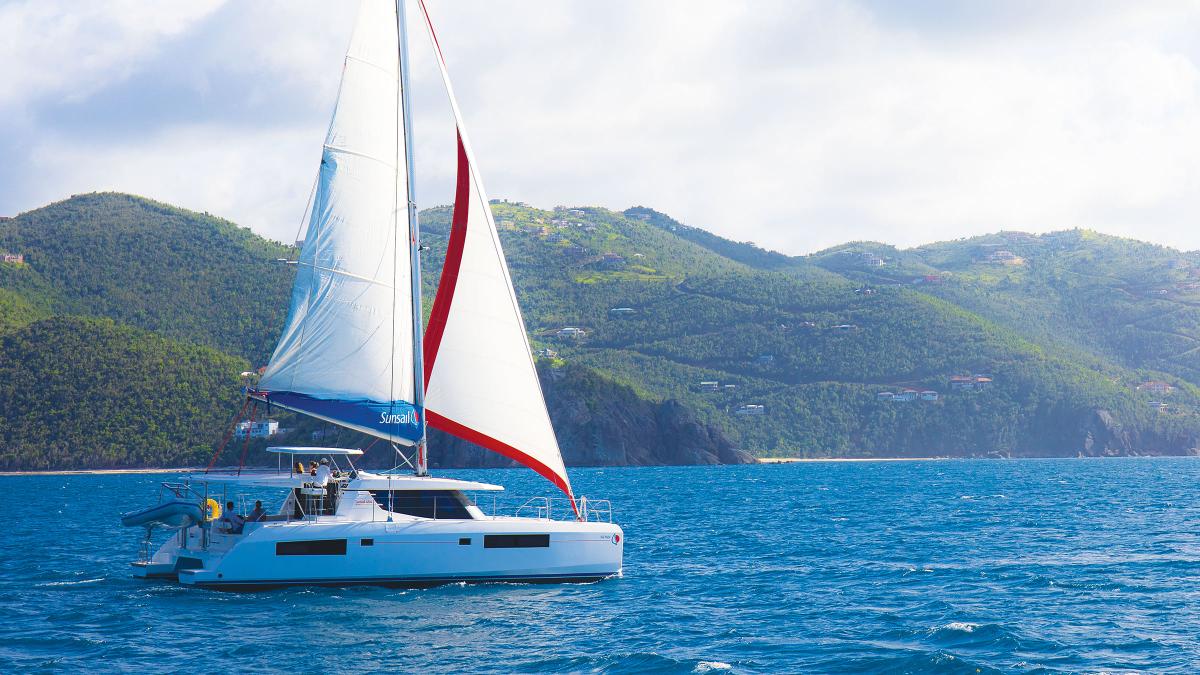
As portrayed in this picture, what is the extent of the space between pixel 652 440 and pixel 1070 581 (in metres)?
119

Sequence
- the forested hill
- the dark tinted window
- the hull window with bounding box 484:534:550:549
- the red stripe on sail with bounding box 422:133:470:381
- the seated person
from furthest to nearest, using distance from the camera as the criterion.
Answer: the forested hill
the red stripe on sail with bounding box 422:133:470:381
the seated person
the dark tinted window
the hull window with bounding box 484:534:550:549

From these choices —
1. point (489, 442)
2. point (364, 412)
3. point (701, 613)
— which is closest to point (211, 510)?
point (364, 412)

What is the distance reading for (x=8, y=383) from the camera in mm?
130750

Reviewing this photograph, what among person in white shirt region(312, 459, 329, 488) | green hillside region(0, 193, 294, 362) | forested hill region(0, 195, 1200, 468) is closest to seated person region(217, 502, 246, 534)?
person in white shirt region(312, 459, 329, 488)

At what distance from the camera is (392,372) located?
27469 mm

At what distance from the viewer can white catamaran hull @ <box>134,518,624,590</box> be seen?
84.0 feet

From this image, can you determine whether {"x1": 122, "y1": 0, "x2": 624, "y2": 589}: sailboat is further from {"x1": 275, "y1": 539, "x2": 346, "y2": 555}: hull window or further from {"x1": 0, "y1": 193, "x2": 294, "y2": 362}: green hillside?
{"x1": 0, "y1": 193, "x2": 294, "y2": 362}: green hillside

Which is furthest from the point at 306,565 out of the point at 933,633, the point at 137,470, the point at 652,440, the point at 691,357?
the point at 691,357

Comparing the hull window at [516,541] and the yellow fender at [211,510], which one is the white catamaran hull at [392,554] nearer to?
the hull window at [516,541]

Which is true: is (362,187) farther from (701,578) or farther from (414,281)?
(701,578)

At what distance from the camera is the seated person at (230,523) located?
2748cm

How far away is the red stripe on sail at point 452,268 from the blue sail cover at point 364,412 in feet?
3.21

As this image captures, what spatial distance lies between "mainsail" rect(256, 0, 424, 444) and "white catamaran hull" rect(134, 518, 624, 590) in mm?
2471

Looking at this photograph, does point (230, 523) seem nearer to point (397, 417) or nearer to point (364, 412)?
point (364, 412)
